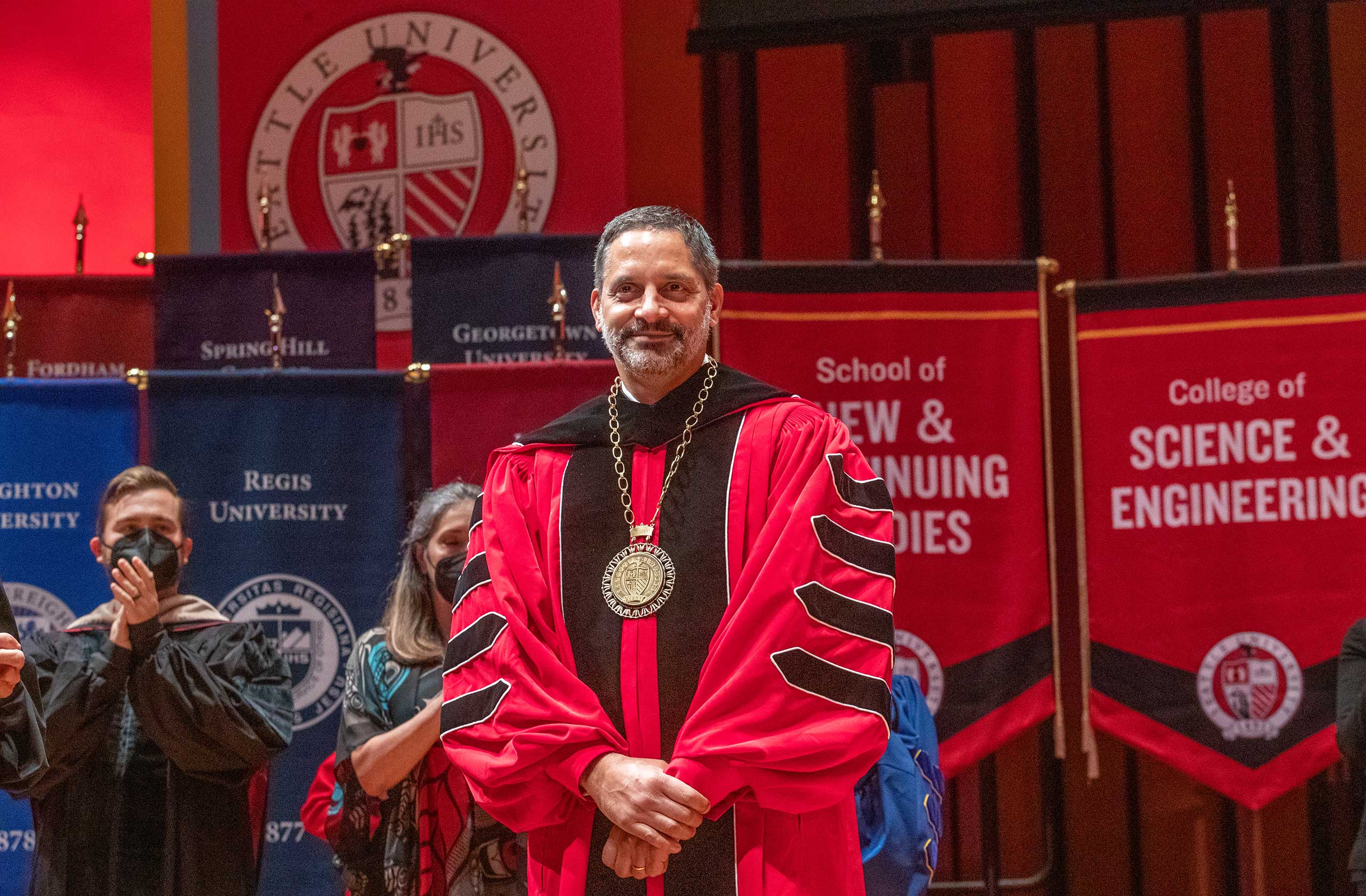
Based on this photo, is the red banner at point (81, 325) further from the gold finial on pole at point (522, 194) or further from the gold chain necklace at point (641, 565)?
the gold chain necklace at point (641, 565)

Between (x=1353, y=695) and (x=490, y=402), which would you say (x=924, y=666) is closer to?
(x=1353, y=695)

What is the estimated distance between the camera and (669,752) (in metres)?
2.01

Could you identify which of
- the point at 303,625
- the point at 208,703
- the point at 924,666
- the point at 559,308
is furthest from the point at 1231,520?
the point at 208,703

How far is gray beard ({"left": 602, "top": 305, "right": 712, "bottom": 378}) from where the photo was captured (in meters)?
2.13

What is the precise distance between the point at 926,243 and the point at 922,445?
93 cm

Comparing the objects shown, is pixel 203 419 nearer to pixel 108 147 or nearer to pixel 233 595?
pixel 233 595

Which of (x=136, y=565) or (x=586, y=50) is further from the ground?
(x=586, y=50)

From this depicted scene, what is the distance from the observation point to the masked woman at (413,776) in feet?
9.84

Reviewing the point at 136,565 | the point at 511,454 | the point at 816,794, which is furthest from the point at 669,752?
the point at 136,565

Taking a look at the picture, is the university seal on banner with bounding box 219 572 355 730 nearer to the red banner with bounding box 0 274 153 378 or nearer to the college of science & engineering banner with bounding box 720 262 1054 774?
the red banner with bounding box 0 274 153 378

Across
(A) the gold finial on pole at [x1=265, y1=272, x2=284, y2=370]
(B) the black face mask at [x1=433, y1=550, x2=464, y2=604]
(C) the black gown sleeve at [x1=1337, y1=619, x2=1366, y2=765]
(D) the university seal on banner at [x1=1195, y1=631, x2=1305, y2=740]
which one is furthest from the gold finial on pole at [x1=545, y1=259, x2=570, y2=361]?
(C) the black gown sleeve at [x1=1337, y1=619, x2=1366, y2=765]

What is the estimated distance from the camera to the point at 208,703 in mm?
3131

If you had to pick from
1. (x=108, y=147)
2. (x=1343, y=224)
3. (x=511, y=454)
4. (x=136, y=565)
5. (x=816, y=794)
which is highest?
(x=108, y=147)

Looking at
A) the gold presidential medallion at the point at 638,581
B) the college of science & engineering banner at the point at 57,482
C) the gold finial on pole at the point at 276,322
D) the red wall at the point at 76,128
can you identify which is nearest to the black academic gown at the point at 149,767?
the college of science & engineering banner at the point at 57,482
